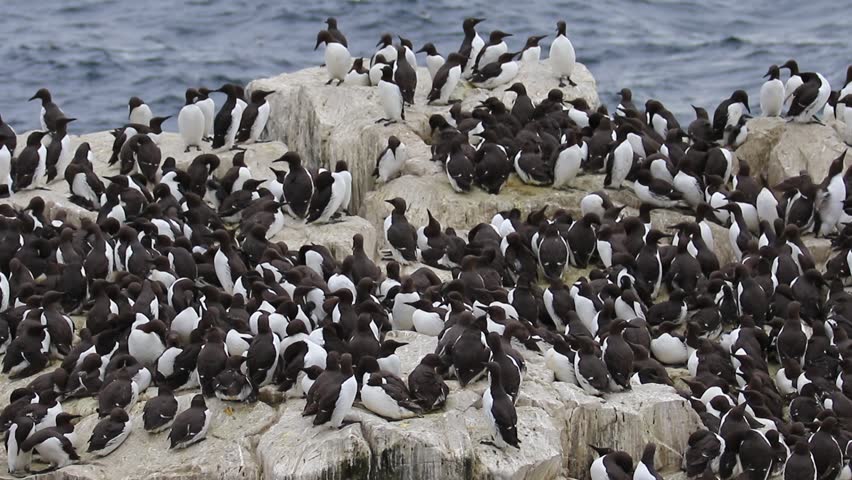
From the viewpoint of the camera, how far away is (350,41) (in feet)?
103

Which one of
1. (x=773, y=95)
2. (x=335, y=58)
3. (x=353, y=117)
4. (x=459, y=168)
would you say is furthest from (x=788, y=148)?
(x=335, y=58)

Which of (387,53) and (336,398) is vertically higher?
(387,53)

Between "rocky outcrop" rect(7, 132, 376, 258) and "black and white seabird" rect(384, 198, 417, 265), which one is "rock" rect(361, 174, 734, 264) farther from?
"black and white seabird" rect(384, 198, 417, 265)

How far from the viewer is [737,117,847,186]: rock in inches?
699

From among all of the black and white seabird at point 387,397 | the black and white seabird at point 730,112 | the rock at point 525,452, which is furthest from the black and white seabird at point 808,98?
the black and white seabird at point 387,397

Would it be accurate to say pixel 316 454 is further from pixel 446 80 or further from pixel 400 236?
pixel 446 80

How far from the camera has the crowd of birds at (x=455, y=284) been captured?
11.8 metres

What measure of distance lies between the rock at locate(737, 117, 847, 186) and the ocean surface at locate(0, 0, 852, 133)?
26.5 ft

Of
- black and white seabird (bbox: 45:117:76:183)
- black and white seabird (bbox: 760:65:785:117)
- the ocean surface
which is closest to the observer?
black and white seabird (bbox: 45:117:76:183)

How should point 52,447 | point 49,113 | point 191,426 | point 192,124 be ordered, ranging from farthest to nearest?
point 49,113 → point 192,124 → point 52,447 → point 191,426

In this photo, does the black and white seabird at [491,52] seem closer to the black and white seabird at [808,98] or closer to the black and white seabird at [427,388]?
the black and white seabird at [808,98]

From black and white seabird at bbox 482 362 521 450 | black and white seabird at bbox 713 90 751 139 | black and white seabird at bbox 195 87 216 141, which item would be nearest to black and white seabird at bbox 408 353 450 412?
black and white seabird at bbox 482 362 521 450

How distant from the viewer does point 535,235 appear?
15.5m

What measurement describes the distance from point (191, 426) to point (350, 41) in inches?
827
